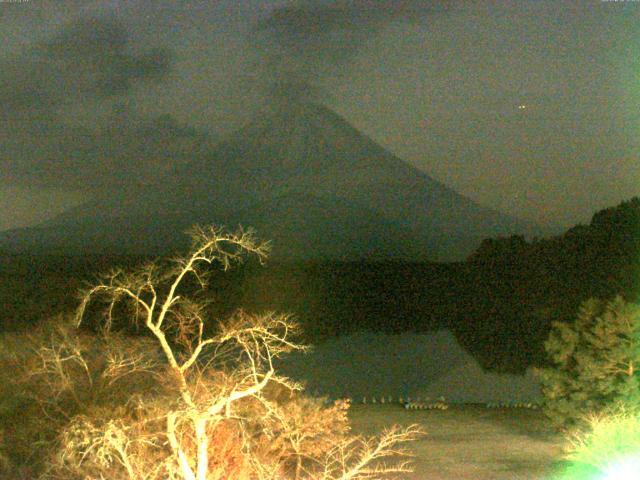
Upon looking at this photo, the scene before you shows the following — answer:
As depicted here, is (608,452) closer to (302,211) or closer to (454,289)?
(454,289)

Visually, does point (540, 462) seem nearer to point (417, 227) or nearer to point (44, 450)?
point (44, 450)

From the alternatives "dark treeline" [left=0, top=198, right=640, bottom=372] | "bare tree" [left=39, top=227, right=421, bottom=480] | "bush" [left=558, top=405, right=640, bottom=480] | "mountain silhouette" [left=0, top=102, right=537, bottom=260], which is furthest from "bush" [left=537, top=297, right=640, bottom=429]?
"mountain silhouette" [left=0, top=102, right=537, bottom=260]

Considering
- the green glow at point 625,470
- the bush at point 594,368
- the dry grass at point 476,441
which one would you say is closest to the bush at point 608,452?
the green glow at point 625,470

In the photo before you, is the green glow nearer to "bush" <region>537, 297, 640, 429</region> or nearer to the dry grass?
the dry grass

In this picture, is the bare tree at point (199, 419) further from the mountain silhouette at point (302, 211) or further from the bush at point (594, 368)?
the mountain silhouette at point (302, 211)

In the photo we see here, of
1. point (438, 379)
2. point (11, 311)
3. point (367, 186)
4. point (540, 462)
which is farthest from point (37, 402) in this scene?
point (367, 186)

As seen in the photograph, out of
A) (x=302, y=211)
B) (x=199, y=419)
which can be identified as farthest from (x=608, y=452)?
(x=302, y=211)

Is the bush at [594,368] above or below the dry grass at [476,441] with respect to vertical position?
above
